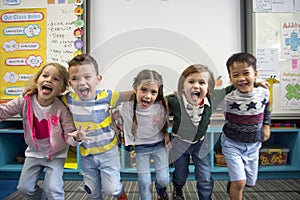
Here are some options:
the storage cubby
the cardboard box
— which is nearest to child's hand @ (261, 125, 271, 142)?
the cardboard box

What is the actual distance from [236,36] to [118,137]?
161 centimetres

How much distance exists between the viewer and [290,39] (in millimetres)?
2365

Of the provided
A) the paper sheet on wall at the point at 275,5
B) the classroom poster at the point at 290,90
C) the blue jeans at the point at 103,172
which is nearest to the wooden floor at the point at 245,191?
the blue jeans at the point at 103,172

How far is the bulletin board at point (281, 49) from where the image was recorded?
235cm

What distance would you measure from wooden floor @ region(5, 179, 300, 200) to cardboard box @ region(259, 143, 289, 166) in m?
0.16

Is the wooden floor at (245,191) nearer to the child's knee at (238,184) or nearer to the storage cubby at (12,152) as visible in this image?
the storage cubby at (12,152)

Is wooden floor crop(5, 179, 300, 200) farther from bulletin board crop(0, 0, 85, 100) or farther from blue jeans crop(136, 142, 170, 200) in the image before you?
bulletin board crop(0, 0, 85, 100)

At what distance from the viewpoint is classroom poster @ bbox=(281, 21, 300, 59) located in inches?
93.0

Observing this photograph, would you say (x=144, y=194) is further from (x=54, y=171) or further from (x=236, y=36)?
(x=236, y=36)

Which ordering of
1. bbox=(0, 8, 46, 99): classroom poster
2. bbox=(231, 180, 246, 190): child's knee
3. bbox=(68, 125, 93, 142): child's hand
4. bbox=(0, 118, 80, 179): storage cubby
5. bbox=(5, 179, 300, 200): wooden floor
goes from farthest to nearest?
1. bbox=(0, 8, 46, 99): classroom poster
2. bbox=(0, 118, 80, 179): storage cubby
3. bbox=(5, 179, 300, 200): wooden floor
4. bbox=(231, 180, 246, 190): child's knee
5. bbox=(68, 125, 93, 142): child's hand

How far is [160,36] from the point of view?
7.93ft

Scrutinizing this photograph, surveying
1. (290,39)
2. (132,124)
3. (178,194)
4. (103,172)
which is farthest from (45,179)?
(290,39)

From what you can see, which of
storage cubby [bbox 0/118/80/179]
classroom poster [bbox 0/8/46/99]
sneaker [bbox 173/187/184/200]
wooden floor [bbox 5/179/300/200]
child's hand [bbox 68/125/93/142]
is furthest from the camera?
classroom poster [bbox 0/8/46/99]

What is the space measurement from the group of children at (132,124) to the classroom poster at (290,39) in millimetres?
1100
